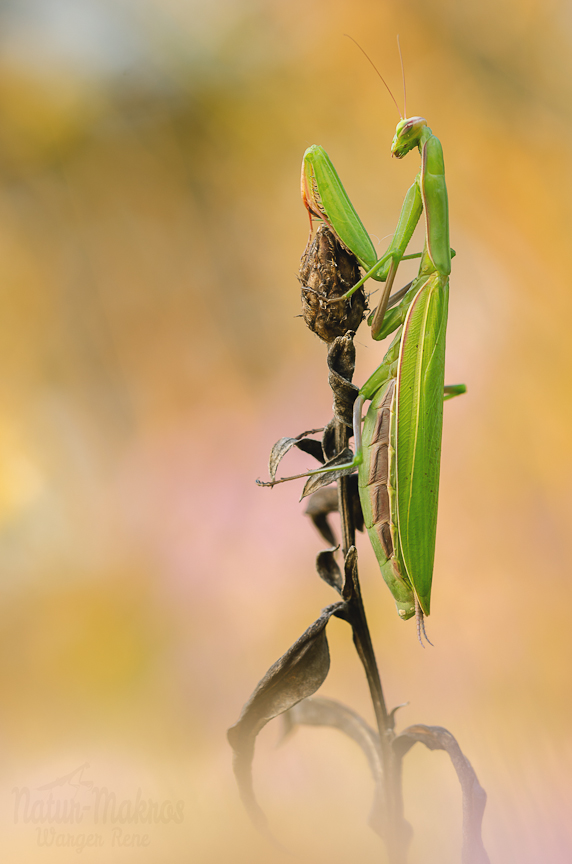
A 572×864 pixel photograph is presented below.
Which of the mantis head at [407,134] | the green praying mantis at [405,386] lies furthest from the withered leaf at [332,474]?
the mantis head at [407,134]

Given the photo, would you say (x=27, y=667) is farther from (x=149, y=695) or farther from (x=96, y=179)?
(x=96, y=179)

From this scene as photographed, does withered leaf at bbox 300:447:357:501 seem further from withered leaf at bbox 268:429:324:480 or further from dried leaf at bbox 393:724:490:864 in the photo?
dried leaf at bbox 393:724:490:864

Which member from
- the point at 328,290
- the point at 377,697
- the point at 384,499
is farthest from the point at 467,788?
the point at 328,290

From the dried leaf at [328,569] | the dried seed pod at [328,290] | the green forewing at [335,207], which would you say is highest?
the green forewing at [335,207]

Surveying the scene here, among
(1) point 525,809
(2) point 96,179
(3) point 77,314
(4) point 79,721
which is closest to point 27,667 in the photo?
(4) point 79,721

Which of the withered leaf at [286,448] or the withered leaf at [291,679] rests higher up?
the withered leaf at [286,448]

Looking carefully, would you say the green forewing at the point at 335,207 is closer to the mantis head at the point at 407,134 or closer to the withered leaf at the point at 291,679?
the mantis head at the point at 407,134
